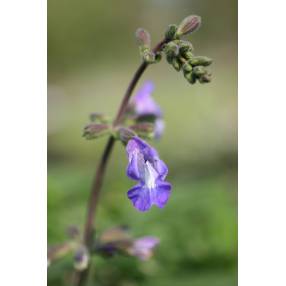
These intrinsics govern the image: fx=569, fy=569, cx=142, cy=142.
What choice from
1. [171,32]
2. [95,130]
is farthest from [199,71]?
[95,130]

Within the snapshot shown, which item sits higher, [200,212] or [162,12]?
[162,12]

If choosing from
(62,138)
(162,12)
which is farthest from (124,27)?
(62,138)

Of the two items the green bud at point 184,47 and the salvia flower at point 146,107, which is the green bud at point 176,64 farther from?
the salvia flower at point 146,107

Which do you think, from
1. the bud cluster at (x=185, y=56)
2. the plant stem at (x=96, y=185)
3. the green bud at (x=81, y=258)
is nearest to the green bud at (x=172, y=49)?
the bud cluster at (x=185, y=56)
